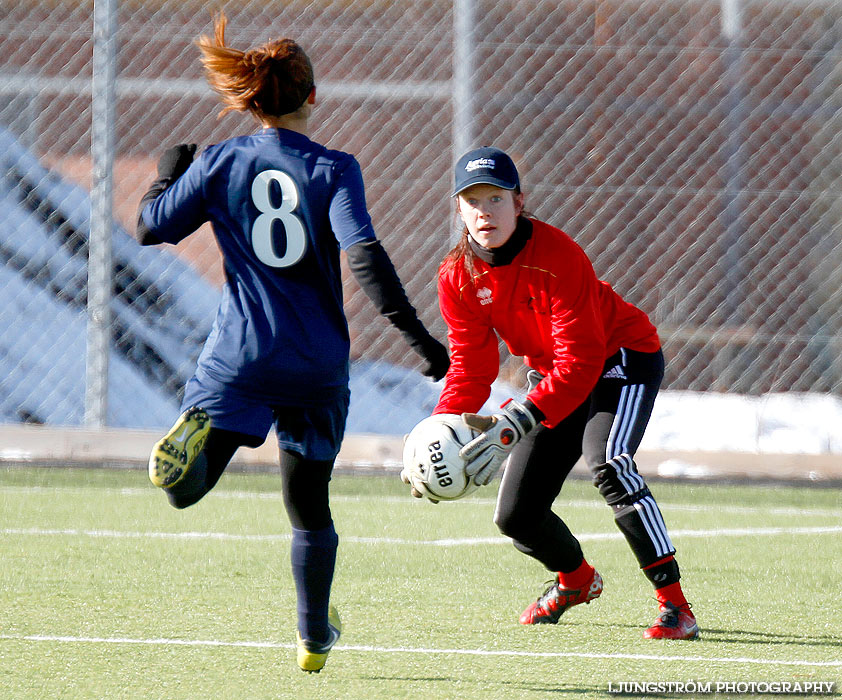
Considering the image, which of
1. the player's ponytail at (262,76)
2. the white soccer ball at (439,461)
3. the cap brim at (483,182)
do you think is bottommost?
the white soccer ball at (439,461)

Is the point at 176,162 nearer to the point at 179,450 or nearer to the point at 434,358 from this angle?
the point at 179,450

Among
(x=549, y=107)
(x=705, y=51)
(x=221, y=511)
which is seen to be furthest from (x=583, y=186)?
(x=221, y=511)

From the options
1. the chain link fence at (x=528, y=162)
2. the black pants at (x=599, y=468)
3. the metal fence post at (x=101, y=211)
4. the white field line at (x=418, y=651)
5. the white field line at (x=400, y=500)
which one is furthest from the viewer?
the chain link fence at (x=528, y=162)

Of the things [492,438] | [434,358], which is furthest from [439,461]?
[434,358]

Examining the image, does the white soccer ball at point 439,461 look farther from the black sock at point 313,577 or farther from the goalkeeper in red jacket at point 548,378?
the black sock at point 313,577

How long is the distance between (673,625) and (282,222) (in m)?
1.78

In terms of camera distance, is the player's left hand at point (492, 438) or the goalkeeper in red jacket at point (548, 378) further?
the goalkeeper in red jacket at point (548, 378)

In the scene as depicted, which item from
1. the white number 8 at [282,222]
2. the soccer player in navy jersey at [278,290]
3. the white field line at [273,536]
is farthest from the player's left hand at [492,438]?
the white field line at [273,536]

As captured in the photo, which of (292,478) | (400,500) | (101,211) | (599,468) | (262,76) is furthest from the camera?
(101,211)

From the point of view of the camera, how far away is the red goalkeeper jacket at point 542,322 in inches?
→ 169

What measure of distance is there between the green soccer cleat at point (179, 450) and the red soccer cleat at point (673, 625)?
1.57 metres

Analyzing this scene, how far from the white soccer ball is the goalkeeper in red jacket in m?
0.04

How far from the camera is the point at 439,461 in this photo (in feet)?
13.3

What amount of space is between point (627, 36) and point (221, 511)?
13.5 ft
